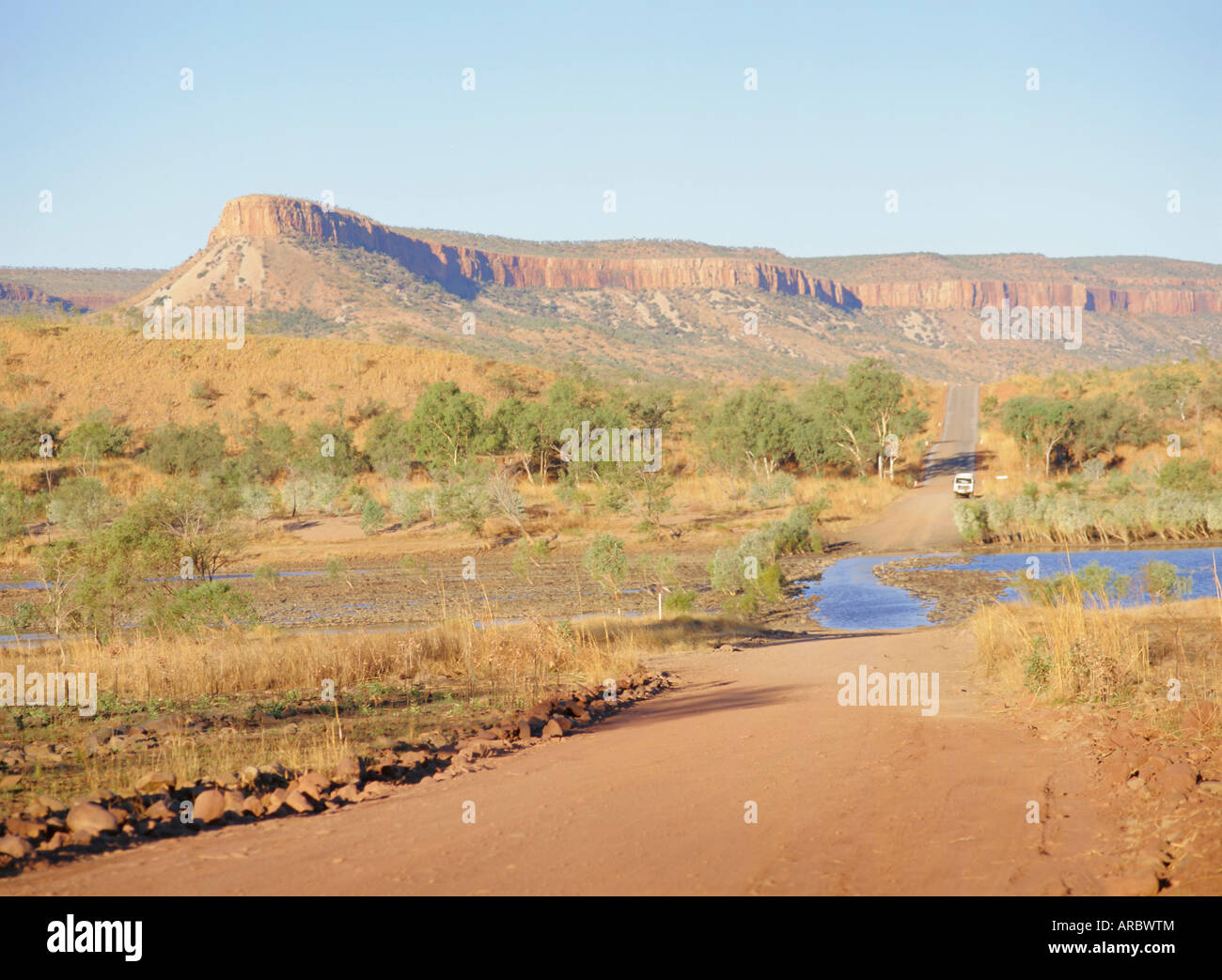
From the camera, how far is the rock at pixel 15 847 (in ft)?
16.8

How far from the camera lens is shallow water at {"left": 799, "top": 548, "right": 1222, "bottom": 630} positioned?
925 inches

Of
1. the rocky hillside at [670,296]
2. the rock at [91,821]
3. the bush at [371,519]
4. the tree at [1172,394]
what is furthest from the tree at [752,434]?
the rock at [91,821]

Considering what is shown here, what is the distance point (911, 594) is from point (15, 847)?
25.1 meters

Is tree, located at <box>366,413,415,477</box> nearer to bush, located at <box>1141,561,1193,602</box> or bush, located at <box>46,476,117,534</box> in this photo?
bush, located at <box>46,476,117,534</box>

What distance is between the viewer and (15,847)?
5133 mm

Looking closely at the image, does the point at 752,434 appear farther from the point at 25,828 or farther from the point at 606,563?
the point at 25,828

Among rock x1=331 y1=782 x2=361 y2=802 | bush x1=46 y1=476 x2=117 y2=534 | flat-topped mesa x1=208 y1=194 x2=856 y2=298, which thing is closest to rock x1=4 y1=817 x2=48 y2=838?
rock x1=331 y1=782 x2=361 y2=802

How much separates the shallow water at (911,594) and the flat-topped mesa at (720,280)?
11870 centimetres

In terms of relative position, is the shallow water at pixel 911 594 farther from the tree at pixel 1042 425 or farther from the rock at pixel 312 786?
the tree at pixel 1042 425

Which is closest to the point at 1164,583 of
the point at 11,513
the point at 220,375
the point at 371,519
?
the point at 371,519

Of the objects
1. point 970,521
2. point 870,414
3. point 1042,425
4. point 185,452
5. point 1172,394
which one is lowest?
point 970,521

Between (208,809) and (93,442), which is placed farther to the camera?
(93,442)

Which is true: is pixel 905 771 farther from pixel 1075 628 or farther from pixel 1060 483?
pixel 1060 483

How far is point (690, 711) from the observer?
33.9ft
